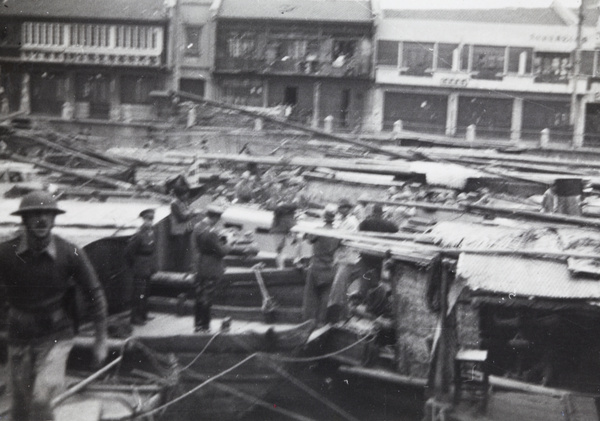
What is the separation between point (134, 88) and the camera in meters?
15.0

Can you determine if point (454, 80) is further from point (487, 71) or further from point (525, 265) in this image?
point (525, 265)

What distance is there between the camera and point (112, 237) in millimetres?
7164

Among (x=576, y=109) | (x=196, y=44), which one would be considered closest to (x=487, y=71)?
(x=576, y=109)

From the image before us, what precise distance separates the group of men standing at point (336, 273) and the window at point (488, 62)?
401 inches

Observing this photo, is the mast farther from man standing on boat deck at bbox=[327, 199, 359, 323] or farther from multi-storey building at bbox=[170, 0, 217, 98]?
man standing on boat deck at bbox=[327, 199, 359, 323]

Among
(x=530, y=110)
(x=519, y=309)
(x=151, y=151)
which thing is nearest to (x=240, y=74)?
(x=151, y=151)

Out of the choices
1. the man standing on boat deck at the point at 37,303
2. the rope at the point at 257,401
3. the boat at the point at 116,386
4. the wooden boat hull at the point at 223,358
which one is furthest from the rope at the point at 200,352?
the man standing on boat deck at the point at 37,303

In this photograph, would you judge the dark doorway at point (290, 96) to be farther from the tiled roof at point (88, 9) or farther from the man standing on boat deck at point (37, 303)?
the man standing on boat deck at point (37, 303)

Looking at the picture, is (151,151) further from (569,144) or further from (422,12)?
(569,144)

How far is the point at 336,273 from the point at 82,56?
8.70 meters

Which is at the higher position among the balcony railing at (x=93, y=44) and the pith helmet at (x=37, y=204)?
the balcony railing at (x=93, y=44)

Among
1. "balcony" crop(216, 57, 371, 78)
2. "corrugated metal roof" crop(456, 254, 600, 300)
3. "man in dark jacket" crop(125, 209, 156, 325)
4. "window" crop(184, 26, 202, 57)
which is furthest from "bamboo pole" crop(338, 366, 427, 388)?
"window" crop(184, 26, 202, 57)

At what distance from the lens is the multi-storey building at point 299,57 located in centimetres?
1648

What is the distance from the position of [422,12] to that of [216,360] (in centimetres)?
1359
